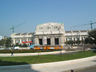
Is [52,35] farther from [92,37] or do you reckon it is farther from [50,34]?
[92,37]

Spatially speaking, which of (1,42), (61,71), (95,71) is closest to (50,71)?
(61,71)

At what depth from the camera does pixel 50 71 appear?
1062 cm

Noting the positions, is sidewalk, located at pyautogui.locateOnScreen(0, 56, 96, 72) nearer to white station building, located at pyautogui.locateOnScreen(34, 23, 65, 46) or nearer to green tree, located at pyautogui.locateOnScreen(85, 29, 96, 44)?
green tree, located at pyautogui.locateOnScreen(85, 29, 96, 44)

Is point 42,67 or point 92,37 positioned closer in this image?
point 42,67

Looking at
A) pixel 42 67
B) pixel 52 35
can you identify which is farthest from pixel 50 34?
pixel 42 67

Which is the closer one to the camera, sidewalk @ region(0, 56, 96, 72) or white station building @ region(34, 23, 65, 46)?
sidewalk @ region(0, 56, 96, 72)

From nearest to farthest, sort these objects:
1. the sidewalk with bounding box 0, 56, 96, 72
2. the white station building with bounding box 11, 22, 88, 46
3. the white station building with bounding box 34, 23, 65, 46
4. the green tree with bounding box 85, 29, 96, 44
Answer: the sidewalk with bounding box 0, 56, 96, 72, the green tree with bounding box 85, 29, 96, 44, the white station building with bounding box 34, 23, 65, 46, the white station building with bounding box 11, 22, 88, 46

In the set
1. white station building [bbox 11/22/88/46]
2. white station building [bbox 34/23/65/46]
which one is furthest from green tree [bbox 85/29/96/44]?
white station building [bbox 34/23/65/46]

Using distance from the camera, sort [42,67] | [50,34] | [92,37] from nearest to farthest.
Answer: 1. [42,67]
2. [92,37]
3. [50,34]

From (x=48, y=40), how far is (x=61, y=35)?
13486 mm

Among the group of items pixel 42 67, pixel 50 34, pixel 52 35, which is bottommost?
pixel 52 35

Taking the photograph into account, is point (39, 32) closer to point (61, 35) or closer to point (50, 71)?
point (61, 35)

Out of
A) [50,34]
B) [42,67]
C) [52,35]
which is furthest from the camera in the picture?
[50,34]

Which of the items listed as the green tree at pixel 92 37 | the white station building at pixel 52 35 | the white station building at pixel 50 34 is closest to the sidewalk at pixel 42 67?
the green tree at pixel 92 37
